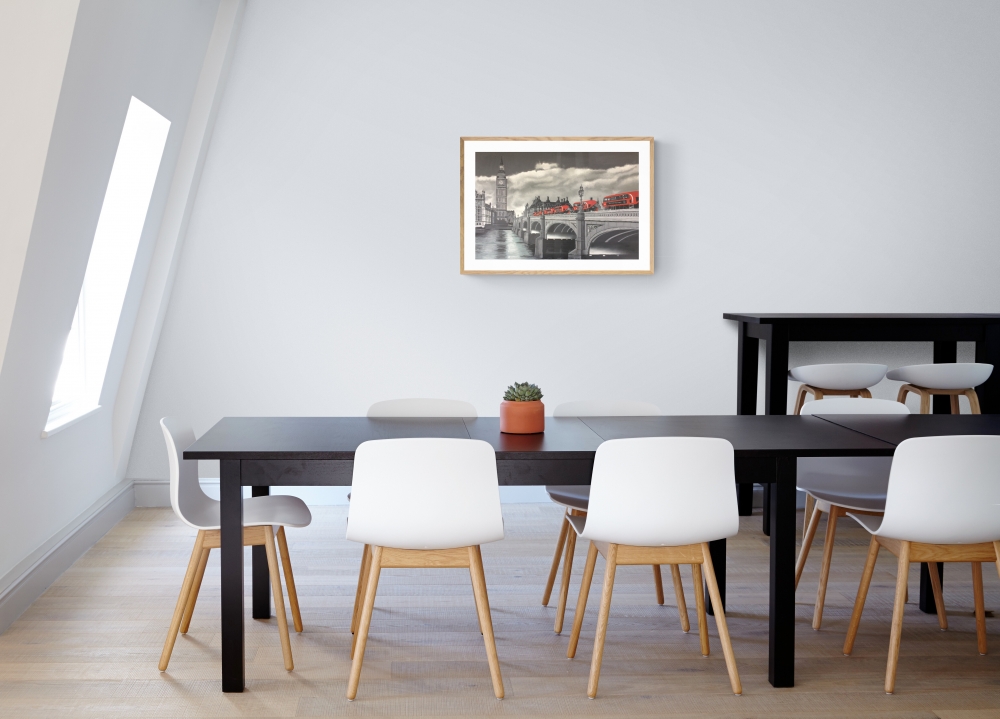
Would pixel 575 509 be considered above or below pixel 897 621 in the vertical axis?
above

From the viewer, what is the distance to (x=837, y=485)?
3139mm

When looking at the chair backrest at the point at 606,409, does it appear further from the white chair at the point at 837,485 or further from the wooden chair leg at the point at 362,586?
the wooden chair leg at the point at 362,586

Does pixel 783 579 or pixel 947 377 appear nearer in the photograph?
pixel 783 579

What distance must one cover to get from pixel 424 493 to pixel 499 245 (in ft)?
8.12

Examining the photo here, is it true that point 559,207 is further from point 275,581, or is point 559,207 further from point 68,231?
point 275,581

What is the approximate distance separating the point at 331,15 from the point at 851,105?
283cm

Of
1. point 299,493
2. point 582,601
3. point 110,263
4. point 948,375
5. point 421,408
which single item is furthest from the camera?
point 299,493

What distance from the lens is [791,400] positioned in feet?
15.8

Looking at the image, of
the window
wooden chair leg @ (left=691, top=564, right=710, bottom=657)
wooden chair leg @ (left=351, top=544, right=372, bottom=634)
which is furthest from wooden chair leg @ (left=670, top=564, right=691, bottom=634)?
the window

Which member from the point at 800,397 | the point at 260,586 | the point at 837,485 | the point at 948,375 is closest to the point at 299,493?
the point at 260,586

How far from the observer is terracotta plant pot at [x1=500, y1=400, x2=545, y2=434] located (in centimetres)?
281

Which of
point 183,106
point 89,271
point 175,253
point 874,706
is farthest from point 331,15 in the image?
point 874,706

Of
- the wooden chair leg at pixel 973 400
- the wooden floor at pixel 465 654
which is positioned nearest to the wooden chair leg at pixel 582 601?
the wooden floor at pixel 465 654

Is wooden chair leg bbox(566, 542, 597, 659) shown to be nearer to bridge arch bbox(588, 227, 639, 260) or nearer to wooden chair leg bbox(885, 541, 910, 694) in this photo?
wooden chair leg bbox(885, 541, 910, 694)
